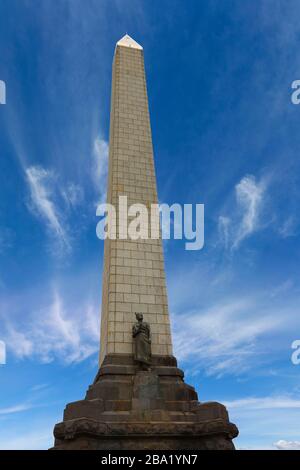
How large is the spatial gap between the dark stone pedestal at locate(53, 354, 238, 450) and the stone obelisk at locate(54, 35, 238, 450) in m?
0.03

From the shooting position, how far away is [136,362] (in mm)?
15555

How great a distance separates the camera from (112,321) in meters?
16.5

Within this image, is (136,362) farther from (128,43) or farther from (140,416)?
(128,43)

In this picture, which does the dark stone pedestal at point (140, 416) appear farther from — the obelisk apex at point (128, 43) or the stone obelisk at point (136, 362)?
the obelisk apex at point (128, 43)

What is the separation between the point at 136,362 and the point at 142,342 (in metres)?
0.77

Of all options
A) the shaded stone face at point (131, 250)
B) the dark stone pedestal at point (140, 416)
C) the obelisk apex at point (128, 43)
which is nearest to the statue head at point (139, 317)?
the shaded stone face at point (131, 250)

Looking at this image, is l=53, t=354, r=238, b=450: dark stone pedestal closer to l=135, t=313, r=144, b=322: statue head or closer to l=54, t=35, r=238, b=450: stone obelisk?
l=54, t=35, r=238, b=450: stone obelisk

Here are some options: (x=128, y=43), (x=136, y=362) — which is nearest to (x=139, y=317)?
(x=136, y=362)

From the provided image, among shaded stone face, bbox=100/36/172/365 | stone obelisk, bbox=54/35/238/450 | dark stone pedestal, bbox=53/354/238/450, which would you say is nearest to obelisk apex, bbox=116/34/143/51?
shaded stone face, bbox=100/36/172/365

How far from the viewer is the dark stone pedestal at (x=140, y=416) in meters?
12.8

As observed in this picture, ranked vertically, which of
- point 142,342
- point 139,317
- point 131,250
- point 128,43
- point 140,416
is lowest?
point 140,416

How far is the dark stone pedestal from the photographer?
1278 cm

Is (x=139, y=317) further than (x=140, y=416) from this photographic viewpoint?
Yes
